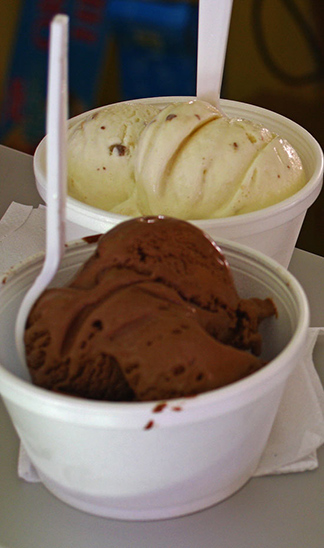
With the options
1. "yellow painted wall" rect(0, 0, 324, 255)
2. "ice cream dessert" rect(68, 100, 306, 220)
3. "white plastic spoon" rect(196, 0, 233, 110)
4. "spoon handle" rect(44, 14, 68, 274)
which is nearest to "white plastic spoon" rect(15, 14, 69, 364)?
"spoon handle" rect(44, 14, 68, 274)

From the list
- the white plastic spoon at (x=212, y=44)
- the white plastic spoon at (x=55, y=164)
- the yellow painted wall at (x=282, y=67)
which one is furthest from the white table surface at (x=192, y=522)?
the yellow painted wall at (x=282, y=67)

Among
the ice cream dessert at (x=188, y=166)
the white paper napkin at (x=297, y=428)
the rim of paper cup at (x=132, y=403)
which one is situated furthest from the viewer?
the ice cream dessert at (x=188, y=166)

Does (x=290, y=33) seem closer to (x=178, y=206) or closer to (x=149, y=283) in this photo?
(x=178, y=206)

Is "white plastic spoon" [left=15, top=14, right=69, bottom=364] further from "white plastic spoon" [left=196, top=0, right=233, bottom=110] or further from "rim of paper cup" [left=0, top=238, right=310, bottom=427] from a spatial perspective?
"white plastic spoon" [left=196, top=0, right=233, bottom=110]

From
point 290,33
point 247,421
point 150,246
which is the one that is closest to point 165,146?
point 150,246

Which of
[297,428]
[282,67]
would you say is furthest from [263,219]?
[282,67]

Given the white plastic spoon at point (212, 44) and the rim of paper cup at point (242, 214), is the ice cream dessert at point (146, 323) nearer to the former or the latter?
the rim of paper cup at point (242, 214)
